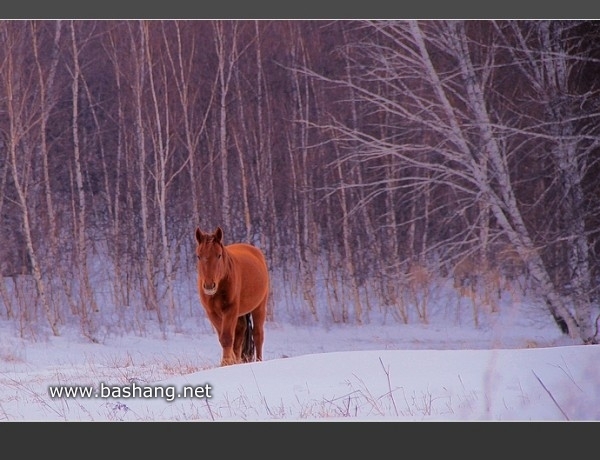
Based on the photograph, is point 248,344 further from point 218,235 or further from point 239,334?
point 218,235

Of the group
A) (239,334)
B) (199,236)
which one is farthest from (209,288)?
(239,334)

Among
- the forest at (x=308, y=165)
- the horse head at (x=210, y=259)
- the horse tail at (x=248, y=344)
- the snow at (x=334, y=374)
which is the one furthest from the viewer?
the horse tail at (x=248, y=344)

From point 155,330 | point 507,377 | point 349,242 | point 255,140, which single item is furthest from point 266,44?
point 507,377

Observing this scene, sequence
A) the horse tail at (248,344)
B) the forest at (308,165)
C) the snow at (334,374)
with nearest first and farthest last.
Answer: the snow at (334,374), the forest at (308,165), the horse tail at (248,344)

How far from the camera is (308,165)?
9477 millimetres

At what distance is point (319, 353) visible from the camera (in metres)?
9.41

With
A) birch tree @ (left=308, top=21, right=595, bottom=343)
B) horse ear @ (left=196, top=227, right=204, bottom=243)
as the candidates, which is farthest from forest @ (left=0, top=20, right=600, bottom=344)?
horse ear @ (left=196, top=227, right=204, bottom=243)

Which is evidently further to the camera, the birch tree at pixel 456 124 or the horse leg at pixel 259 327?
the horse leg at pixel 259 327

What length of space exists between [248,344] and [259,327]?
0.16 meters

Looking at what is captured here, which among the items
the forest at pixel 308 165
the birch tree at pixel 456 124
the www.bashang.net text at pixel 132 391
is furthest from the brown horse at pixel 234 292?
the birch tree at pixel 456 124

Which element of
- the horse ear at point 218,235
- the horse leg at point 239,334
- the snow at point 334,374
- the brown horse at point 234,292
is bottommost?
the snow at point 334,374

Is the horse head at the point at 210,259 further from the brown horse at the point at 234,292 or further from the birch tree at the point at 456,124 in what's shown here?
the birch tree at the point at 456,124

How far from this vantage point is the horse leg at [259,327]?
9.61m

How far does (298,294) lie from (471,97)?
202 centimetres
